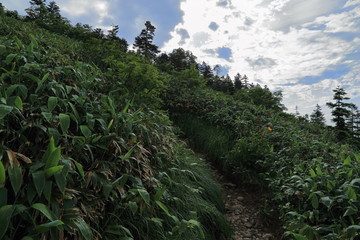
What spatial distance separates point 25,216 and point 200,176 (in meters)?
2.54

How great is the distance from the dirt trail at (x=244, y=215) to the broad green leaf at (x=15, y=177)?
2609 millimetres

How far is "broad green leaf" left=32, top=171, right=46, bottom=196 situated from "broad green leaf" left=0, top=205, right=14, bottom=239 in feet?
0.50

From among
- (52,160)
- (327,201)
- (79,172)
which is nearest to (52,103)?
(79,172)

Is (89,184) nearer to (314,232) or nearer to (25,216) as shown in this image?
(25,216)

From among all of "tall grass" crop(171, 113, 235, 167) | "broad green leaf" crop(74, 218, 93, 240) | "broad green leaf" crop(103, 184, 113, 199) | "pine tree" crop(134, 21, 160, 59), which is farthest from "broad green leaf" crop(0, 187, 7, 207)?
"pine tree" crop(134, 21, 160, 59)

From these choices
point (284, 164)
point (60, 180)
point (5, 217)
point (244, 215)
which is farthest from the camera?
A: point (284, 164)

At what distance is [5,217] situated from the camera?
1174 millimetres

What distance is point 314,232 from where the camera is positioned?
2.04 m

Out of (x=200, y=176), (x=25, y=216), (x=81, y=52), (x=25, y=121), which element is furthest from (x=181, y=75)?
(x=25, y=216)

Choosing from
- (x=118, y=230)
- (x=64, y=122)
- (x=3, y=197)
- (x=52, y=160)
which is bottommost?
(x=118, y=230)

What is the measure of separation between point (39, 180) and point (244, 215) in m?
3.00

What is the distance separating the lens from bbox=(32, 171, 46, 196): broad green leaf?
134 centimetres

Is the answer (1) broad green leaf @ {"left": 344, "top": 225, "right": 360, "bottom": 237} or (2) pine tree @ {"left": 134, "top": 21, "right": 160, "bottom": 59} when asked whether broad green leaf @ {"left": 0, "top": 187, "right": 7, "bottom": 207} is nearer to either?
(1) broad green leaf @ {"left": 344, "top": 225, "right": 360, "bottom": 237}

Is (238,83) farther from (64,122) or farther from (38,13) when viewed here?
(64,122)
